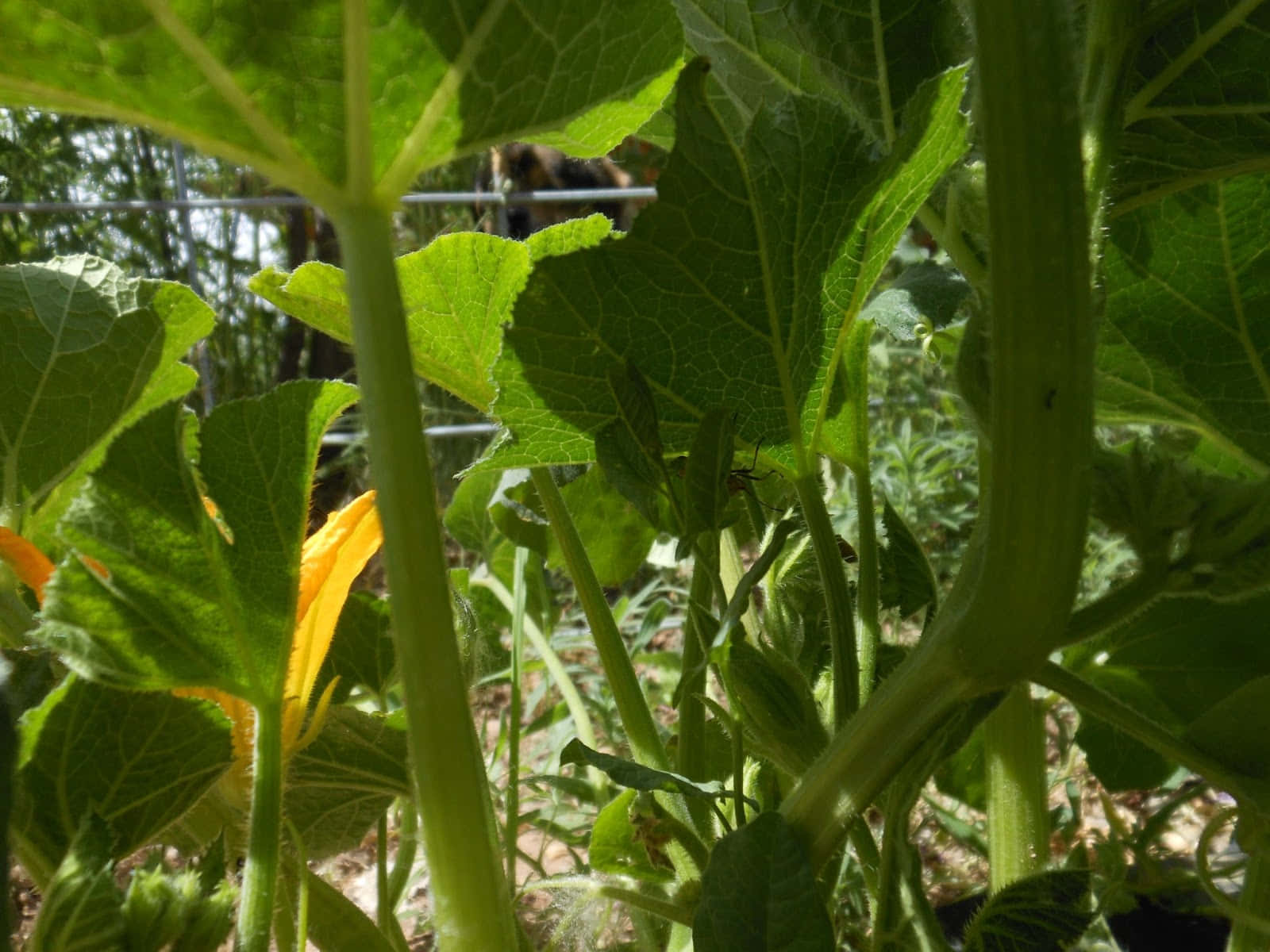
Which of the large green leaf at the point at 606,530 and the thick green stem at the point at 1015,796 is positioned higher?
the large green leaf at the point at 606,530

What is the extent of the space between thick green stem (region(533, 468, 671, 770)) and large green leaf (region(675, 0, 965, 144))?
271 millimetres

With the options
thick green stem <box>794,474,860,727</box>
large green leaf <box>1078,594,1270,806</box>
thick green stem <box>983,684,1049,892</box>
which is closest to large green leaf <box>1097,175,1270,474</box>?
large green leaf <box>1078,594,1270,806</box>

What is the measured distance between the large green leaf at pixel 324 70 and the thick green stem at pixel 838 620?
0.23 meters

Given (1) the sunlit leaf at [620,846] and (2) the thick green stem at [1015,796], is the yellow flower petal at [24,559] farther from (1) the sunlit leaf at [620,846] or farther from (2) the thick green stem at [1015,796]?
(2) the thick green stem at [1015,796]

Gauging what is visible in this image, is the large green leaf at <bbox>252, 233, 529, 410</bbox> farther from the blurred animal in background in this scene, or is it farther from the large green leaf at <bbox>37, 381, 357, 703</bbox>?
the blurred animal in background

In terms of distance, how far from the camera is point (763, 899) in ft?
1.29

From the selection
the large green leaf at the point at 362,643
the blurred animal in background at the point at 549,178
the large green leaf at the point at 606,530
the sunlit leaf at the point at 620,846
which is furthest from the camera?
the blurred animal in background at the point at 549,178

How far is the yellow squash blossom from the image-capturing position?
518 millimetres

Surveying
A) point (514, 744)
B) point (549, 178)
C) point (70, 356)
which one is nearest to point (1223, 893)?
point (514, 744)

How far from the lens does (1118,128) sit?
1.62ft

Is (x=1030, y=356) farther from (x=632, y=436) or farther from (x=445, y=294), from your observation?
(x=445, y=294)

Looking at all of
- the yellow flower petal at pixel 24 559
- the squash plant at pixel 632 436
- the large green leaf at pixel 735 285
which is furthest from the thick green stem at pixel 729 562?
the yellow flower petal at pixel 24 559

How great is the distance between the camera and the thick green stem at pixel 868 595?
→ 52 cm

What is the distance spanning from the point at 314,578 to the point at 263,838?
123 mm
